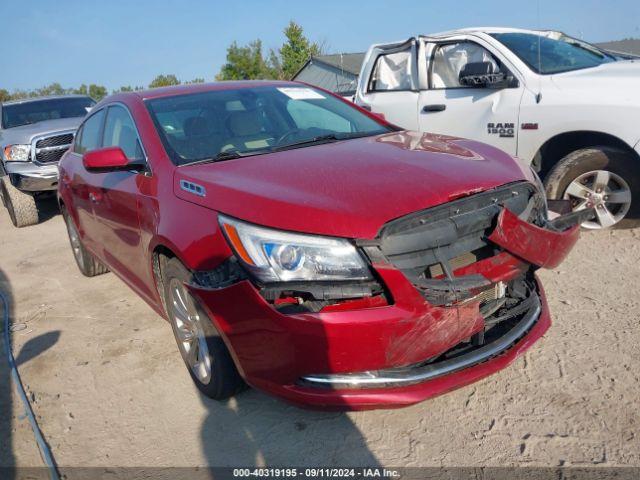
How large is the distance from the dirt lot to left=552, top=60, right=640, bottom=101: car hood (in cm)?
132

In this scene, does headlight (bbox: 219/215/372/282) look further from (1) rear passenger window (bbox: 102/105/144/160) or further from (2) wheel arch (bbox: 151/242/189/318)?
(1) rear passenger window (bbox: 102/105/144/160)

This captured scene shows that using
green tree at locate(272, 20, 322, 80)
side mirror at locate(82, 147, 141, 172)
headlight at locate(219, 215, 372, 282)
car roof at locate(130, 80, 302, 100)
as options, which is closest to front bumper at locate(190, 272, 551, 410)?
headlight at locate(219, 215, 372, 282)

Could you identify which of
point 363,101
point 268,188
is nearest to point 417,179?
point 268,188

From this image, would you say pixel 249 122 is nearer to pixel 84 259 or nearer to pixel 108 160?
pixel 108 160

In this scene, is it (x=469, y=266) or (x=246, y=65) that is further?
(x=246, y=65)

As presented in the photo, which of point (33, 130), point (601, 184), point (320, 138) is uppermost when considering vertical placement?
point (320, 138)

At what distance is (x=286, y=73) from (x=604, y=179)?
1382 inches

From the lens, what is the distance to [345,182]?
2.40 m

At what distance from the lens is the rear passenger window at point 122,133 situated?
10.6 feet

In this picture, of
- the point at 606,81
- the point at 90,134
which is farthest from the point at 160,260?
the point at 606,81

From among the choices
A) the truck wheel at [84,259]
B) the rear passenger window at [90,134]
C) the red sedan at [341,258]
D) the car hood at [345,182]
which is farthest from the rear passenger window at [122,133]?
the truck wheel at [84,259]

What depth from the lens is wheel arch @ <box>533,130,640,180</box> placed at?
4.24m

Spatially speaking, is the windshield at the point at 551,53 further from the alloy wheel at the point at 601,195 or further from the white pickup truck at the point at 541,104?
the alloy wheel at the point at 601,195

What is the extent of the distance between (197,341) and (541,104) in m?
3.44
